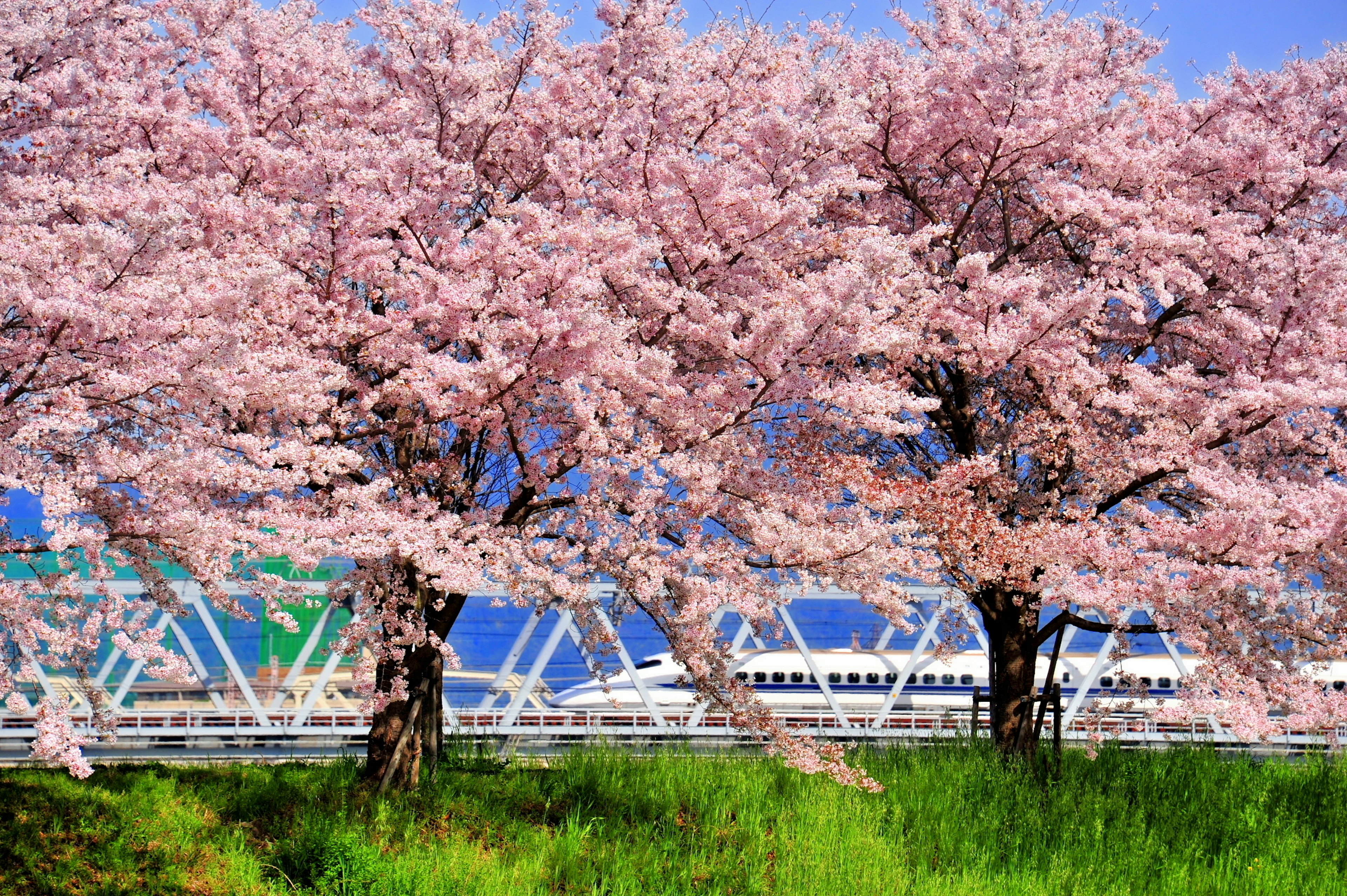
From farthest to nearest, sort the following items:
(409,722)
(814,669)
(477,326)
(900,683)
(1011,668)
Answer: (900,683), (814,669), (1011,668), (409,722), (477,326)

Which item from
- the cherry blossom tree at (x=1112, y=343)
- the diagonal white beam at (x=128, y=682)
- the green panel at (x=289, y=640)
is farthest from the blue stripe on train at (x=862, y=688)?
the cherry blossom tree at (x=1112, y=343)

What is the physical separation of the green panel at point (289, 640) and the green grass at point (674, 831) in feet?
30.4

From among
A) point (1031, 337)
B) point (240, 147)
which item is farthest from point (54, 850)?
Answer: point (1031, 337)

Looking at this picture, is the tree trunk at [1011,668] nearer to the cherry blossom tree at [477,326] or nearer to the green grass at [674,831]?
the green grass at [674,831]

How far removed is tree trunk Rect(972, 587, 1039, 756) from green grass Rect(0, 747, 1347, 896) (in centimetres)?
70

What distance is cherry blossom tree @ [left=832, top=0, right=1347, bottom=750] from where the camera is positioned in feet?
35.1

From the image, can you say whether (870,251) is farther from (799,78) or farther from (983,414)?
(983,414)

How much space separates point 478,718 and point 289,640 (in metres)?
7.22

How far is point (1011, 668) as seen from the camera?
14492mm

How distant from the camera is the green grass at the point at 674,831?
32.4 feet

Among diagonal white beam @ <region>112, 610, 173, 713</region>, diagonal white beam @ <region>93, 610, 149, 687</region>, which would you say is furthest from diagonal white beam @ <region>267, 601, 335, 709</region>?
diagonal white beam @ <region>93, 610, 149, 687</region>

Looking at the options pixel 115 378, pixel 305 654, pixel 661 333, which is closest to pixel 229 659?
pixel 305 654

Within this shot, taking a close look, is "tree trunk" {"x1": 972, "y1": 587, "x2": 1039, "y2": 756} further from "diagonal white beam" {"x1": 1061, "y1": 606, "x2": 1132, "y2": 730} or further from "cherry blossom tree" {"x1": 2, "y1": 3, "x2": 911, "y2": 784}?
"diagonal white beam" {"x1": 1061, "y1": 606, "x2": 1132, "y2": 730}

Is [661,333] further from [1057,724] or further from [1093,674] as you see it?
[1093,674]
